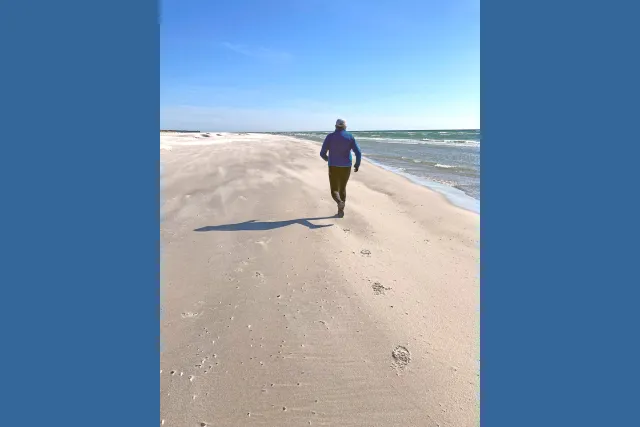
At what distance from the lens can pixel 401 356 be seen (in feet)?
8.51

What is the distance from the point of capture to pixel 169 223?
5.72 m

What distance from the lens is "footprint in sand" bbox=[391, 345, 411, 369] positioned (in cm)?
251

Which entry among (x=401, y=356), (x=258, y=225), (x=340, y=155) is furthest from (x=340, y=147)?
(x=401, y=356)

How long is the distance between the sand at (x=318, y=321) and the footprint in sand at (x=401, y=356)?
10 mm

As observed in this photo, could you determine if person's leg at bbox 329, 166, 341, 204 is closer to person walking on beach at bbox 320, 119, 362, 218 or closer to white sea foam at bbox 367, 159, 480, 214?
person walking on beach at bbox 320, 119, 362, 218

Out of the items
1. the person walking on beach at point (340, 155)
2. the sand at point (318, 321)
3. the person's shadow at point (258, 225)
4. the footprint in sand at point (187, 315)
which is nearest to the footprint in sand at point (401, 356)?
the sand at point (318, 321)

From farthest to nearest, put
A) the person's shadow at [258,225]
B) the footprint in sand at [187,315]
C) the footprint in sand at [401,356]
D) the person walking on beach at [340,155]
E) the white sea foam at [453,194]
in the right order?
1. the white sea foam at [453,194]
2. the person walking on beach at [340,155]
3. the person's shadow at [258,225]
4. the footprint in sand at [187,315]
5. the footprint in sand at [401,356]

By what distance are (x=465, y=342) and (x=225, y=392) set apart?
73.7 inches

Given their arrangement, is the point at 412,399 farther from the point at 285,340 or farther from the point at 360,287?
the point at 360,287

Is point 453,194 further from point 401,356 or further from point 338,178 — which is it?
point 401,356

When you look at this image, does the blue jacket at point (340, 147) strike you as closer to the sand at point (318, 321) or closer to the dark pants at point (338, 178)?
the dark pants at point (338, 178)

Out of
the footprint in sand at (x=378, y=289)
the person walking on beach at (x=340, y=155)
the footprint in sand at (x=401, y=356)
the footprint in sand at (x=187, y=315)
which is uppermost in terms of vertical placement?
the person walking on beach at (x=340, y=155)

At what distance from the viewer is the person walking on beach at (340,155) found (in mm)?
5953

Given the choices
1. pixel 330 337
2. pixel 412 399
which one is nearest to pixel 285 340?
pixel 330 337
